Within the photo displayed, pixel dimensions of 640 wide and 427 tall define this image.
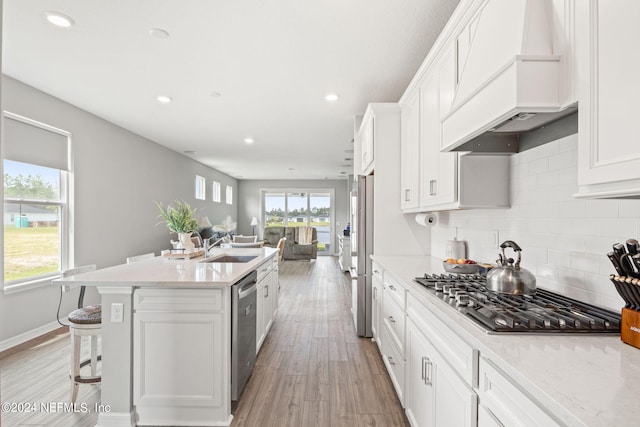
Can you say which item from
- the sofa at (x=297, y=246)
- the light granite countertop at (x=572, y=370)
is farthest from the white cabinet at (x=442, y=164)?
the sofa at (x=297, y=246)

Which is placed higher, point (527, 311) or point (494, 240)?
point (494, 240)

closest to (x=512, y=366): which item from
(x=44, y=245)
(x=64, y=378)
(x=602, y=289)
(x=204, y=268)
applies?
(x=602, y=289)

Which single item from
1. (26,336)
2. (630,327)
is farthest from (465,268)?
(26,336)

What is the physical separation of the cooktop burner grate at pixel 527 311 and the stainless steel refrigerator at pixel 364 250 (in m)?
1.70

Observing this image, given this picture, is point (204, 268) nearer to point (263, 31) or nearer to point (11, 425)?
point (11, 425)

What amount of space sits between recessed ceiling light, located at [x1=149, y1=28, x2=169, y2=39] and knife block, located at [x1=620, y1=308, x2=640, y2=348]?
303 cm

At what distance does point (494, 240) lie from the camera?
2.16m

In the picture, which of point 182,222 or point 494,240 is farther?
point 182,222

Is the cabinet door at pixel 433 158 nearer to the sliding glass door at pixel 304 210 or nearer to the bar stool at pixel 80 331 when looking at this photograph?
the bar stool at pixel 80 331

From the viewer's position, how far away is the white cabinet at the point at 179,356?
2016 mm

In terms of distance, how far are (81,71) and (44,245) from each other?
2039 mm

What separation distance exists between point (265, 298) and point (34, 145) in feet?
9.95

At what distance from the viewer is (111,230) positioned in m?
4.73

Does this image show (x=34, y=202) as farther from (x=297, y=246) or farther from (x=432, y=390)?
(x=297, y=246)
